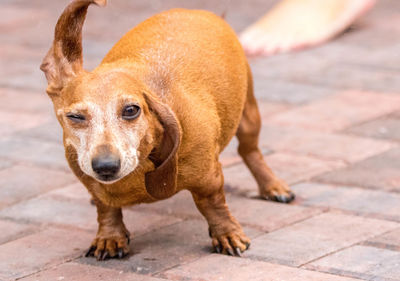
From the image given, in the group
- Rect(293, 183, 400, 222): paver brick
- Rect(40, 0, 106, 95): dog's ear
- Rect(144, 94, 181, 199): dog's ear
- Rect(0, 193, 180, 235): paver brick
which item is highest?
Rect(40, 0, 106, 95): dog's ear

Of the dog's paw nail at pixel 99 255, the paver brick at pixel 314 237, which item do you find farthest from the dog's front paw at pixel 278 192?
the dog's paw nail at pixel 99 255

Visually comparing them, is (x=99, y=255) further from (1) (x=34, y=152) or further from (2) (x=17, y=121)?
(2) (x=17, y=121)

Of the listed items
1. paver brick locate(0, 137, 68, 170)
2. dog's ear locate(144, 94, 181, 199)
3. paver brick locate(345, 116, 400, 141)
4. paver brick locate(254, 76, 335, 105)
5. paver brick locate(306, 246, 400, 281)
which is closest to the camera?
dog's ear locate(144, 94, 181, 199)

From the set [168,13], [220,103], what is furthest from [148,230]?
[168,13]

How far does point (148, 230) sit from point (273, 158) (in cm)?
127

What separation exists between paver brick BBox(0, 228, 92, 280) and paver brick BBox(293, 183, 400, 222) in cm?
124

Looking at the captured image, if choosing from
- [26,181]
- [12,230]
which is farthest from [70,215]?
[26,181]

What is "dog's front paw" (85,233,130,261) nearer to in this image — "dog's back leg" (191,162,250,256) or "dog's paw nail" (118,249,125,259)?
"dog's paw nail" (118,249,125,259)

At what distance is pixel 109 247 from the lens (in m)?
4.03

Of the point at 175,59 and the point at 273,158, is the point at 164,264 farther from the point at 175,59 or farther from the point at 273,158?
the point at 273,158

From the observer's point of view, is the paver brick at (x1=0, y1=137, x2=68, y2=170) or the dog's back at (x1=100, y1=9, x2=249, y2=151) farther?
the paver brick at (x1=0, y1=137, x2=68, y2=170)

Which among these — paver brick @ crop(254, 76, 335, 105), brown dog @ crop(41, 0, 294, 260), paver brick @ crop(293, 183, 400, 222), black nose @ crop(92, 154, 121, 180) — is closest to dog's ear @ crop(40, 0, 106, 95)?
brown dog @ crop(41, 0, 294, 260)

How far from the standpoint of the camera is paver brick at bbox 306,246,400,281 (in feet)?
12.2

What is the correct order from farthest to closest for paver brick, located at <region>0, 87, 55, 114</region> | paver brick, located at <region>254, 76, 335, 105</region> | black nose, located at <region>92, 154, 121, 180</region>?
paver brick, located at <region>254, 76, 335, 105</region> → paver brick, located at <region>0, 87, 55, 114</region> → black nose, located at <region>92, 154, 121, 180</region>
